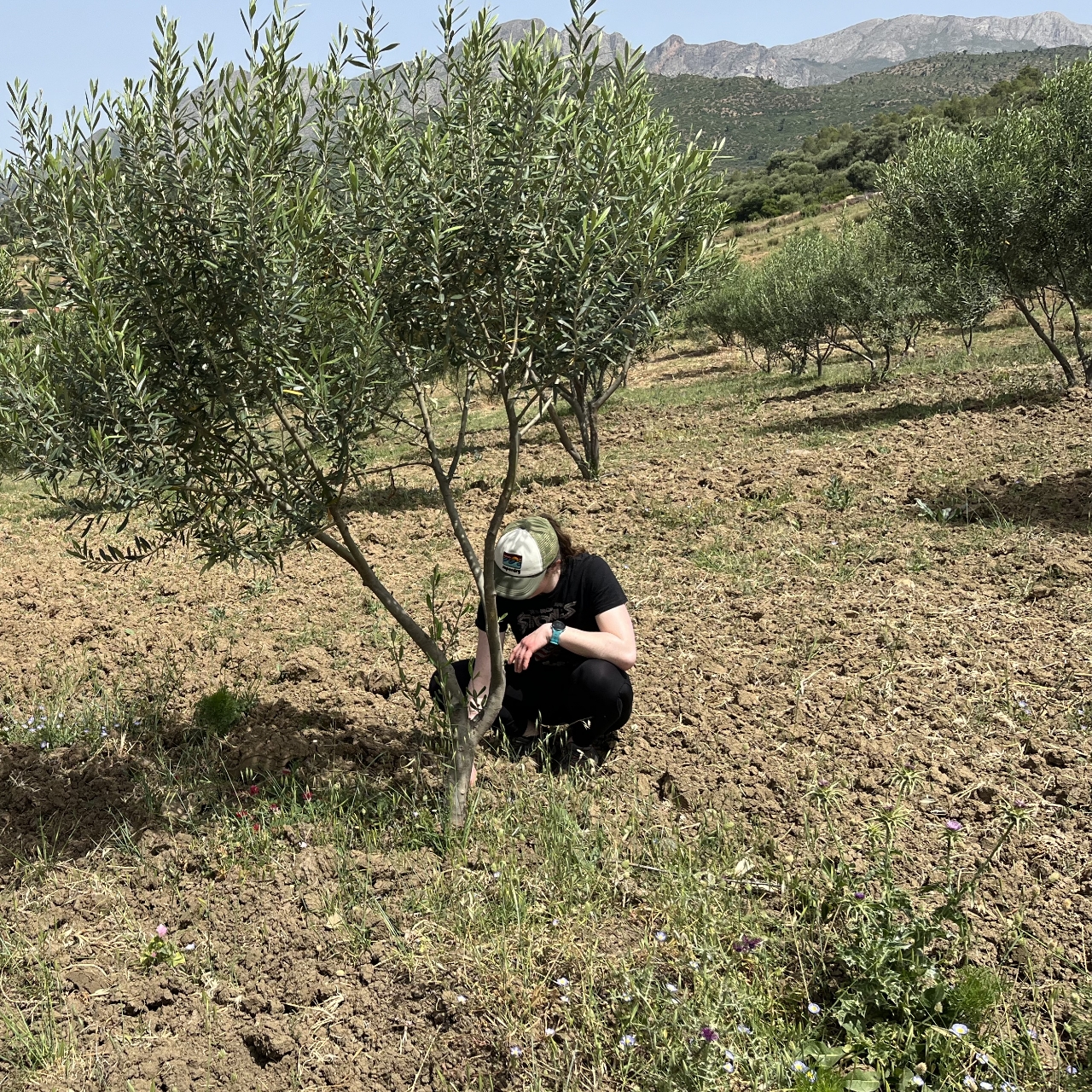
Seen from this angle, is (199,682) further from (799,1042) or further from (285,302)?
(799,1042)

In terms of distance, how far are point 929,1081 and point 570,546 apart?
2.68 m

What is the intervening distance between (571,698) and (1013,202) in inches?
467

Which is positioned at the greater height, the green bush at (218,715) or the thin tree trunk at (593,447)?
the thin tree trunk at (593,447)

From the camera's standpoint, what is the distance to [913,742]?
4516 mm

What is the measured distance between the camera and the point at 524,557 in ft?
13.5

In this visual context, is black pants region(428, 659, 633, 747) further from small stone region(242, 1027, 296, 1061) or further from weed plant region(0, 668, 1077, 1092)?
small stone region(242, 1027, 296, 1061)

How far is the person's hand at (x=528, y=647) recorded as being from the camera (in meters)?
4.17

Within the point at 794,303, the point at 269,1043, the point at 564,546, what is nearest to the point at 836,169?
the point at 794,303

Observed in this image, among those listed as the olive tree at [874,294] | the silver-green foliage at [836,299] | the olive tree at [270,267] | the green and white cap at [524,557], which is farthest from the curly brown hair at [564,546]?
the olive tree at [874,294]

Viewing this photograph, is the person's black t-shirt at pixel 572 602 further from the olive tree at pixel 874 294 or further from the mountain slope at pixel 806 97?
the mountain slope at pixel 806 97

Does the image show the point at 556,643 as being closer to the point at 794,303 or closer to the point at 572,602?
the point at 572,602

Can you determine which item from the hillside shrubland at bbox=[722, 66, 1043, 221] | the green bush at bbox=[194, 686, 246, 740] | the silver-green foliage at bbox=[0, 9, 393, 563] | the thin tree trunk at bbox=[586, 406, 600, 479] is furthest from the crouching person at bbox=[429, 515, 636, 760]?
the hillside shrubland at bbox=[722, 66, 1043, 221]

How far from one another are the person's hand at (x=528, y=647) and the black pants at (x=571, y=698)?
0.80 ft

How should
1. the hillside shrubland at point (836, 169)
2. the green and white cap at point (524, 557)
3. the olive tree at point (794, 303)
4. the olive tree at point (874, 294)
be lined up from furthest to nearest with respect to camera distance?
1. the hillside shrubland at point (836, 169)
2. the olive tree at point (794, 303)
3. the olive tree at point (874, 294)
4. the green and white cap at point (524, 557)
